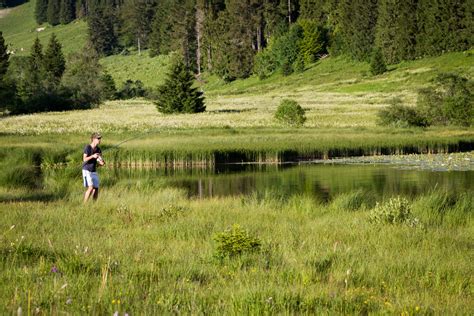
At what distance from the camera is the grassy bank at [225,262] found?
22.0ft

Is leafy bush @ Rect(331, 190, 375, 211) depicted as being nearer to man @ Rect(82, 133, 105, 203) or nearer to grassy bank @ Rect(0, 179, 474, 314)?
grassy bank @ Rect(0, 179, 474, 314)

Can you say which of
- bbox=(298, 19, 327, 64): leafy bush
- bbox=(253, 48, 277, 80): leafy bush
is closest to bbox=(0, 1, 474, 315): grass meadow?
bbox=(253, 48, 277, 80): leafy bush

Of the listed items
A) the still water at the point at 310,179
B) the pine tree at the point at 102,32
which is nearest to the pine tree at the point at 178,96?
the still water at the point at 310,179

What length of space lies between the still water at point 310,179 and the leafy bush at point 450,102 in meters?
19.0

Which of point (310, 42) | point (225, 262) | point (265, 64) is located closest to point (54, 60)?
point (265, 64)

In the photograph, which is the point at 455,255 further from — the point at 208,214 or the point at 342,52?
the point at 342,52

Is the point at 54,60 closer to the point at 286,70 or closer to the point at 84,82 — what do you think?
the point at 84,82

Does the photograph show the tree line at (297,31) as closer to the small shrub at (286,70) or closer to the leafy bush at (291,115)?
the small shrub at (286,70)

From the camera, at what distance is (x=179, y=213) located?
→ 47.5 ft

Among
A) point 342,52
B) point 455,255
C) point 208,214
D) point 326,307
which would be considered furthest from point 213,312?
point 342,52

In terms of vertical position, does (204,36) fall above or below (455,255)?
above

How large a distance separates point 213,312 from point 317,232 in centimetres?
573

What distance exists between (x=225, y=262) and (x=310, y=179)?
19899 millimetres

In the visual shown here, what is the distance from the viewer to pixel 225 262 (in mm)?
8820
